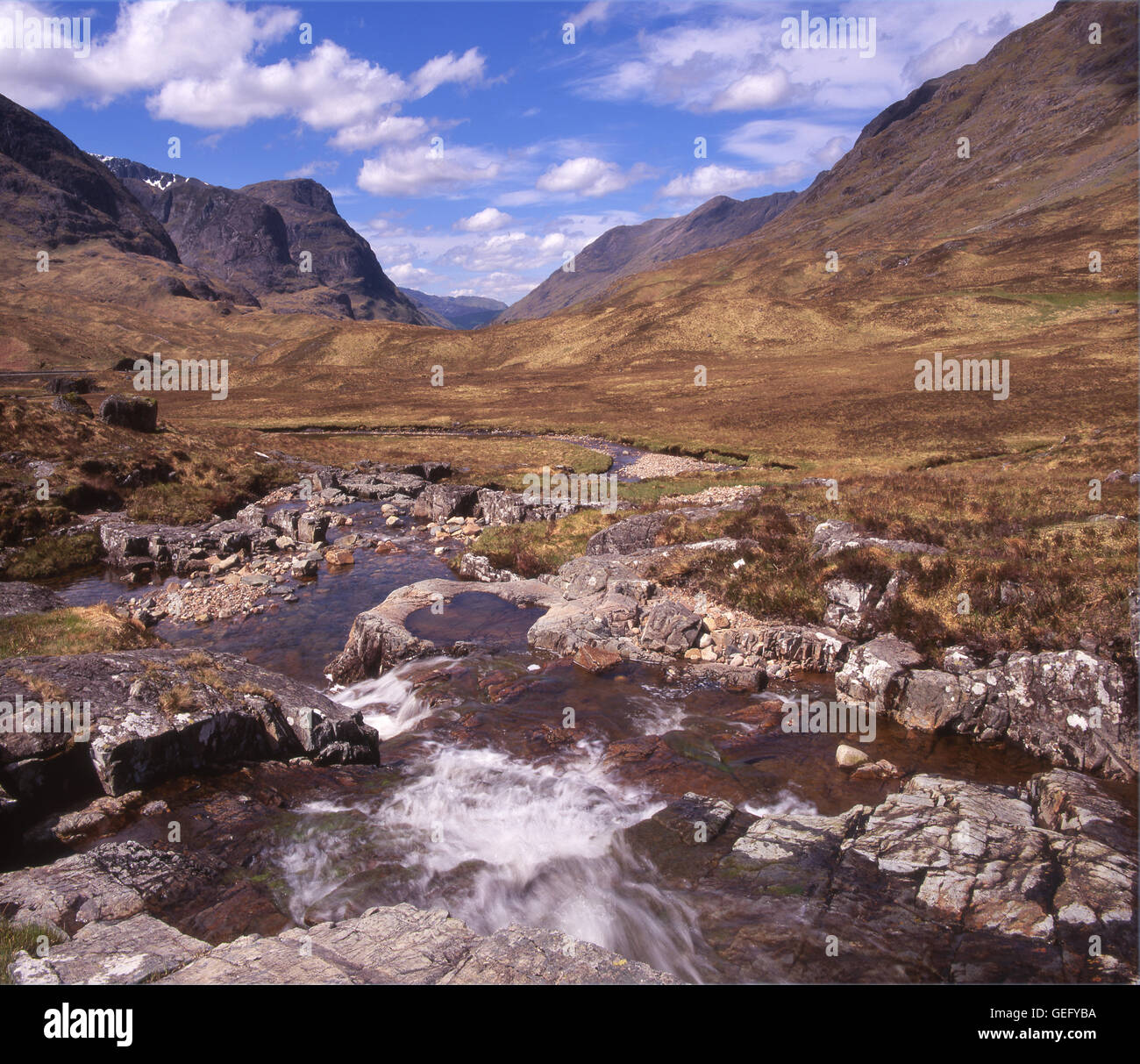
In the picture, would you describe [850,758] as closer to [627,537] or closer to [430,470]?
[627,537]

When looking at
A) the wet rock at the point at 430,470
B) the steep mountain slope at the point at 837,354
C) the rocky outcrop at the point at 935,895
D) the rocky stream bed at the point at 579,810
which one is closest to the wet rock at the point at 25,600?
the rocky stream bed at the point at 579,810

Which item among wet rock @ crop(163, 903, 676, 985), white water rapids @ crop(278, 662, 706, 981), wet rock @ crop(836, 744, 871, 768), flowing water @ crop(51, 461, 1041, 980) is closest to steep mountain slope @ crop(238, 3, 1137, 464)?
flowing water @ crop(51, 461, 1041, 980)

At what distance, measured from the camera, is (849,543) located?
70.6 feet

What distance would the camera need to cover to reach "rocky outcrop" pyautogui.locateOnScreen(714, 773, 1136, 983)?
337 inches

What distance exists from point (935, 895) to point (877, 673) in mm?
6906

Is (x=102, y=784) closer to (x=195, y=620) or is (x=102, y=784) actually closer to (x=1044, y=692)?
(x=195, y=620)

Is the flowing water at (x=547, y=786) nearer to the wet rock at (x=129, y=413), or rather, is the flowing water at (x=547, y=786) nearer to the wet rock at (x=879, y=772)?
the wet rock at (x=879, y=772)

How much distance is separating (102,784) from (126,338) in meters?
235

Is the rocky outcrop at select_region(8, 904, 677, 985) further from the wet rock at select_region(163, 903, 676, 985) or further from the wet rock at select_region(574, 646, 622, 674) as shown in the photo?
the wet rock at select_region(574, 646, 622, 674)

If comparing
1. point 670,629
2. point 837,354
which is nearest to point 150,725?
point 670,629

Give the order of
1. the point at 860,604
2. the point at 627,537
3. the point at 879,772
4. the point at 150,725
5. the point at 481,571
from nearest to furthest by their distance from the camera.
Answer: the point at 150,725, the point at 879,772, the point at 860,604, the point at 627,537, the point at 481,571

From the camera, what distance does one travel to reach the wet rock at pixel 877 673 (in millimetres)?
15602

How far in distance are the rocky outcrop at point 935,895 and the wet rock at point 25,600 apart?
22.1m
